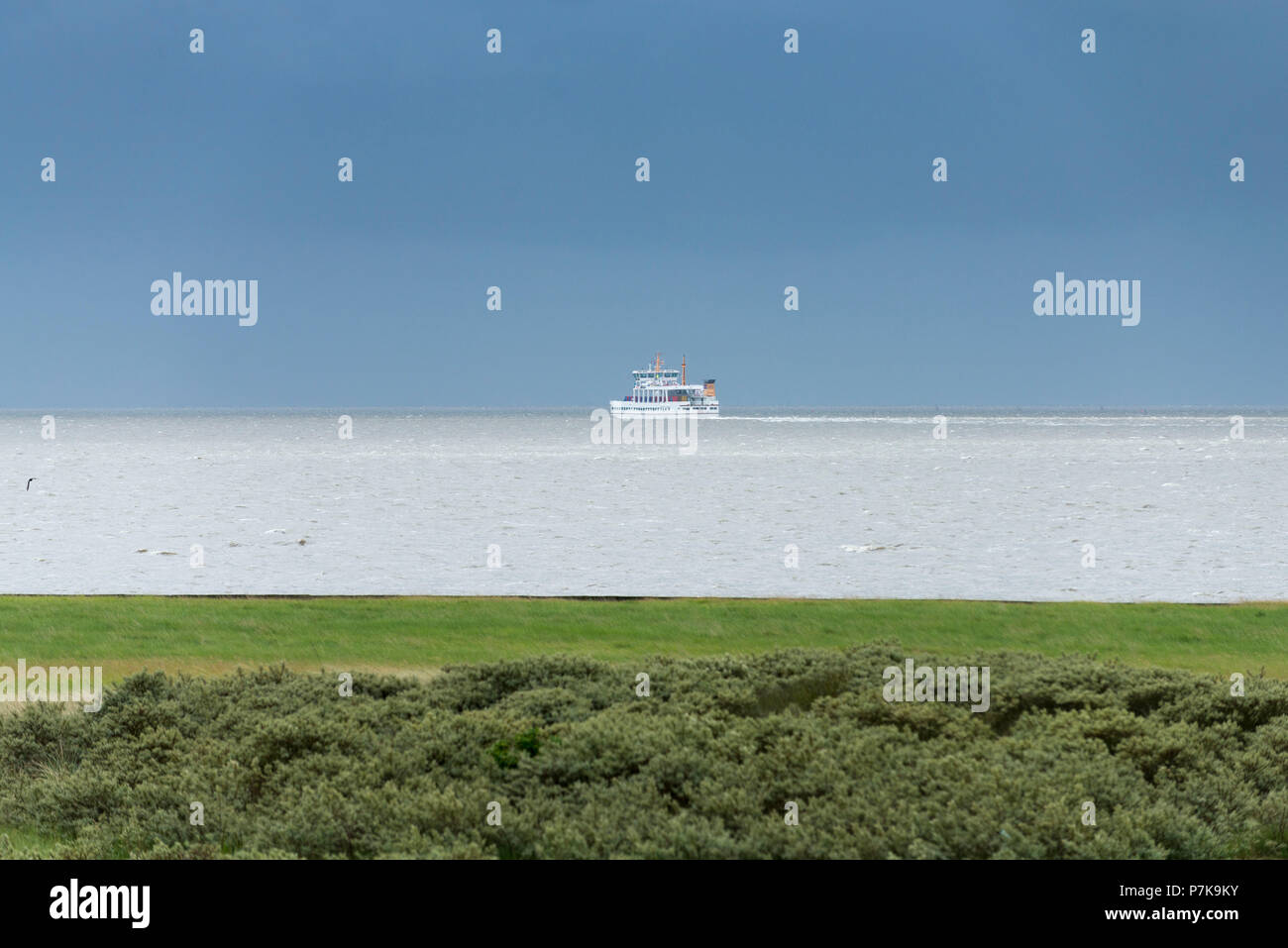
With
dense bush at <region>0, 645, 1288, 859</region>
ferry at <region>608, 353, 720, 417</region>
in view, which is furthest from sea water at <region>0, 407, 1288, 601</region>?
ferry at <region>608, 353, 720, 417</region>

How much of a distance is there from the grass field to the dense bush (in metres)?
2.12

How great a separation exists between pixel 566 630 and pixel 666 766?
21.8ft

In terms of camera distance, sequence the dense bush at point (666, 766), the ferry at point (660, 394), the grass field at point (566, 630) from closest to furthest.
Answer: the dense bush at point (666, 766) → the grass field at point (566, 630) → the ferry at point (660, 394)

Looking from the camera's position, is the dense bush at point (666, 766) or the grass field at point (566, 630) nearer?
the dense bush at point (666, 766)

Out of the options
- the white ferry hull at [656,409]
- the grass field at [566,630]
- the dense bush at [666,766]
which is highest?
the white ferry hull at [656,409]

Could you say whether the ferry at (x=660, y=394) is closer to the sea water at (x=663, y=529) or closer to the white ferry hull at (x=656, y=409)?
the white ferry hull at (x=656, y=409)

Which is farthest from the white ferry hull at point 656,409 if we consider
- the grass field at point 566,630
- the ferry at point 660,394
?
the grass field at point 566,630

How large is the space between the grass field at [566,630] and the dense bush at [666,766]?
212 centimetres

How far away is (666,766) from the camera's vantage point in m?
7.37

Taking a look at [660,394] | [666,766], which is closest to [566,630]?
[666,766]

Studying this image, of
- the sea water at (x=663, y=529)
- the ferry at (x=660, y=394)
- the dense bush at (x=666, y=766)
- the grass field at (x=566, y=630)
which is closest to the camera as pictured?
the dense bush at (x=666, y=766)

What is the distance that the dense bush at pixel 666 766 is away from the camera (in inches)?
253
